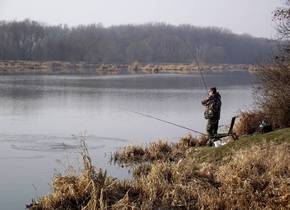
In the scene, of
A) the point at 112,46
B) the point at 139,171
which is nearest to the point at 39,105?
the point at 139,171

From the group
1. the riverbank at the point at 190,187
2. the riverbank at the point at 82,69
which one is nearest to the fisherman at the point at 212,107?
the riverbank at the point at 190,187

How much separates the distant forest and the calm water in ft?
140

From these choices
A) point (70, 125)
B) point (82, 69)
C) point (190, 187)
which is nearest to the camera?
point (190, 187)

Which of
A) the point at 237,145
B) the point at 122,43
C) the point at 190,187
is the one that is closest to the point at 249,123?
the point at 237,145

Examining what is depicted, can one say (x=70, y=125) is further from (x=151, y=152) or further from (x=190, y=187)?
(x=190, y=187)

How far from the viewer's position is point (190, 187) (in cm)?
831

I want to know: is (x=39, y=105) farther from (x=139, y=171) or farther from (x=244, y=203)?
(x=244, y=203)

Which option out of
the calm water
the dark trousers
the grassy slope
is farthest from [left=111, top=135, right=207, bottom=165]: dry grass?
the grassy slope

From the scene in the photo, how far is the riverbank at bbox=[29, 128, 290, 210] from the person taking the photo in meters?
7.74

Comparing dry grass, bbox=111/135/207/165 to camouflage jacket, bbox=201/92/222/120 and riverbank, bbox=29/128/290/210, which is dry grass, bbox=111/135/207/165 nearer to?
camouflage jacket, bbox=201/92/222/120

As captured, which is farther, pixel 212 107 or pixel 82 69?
pixel 82 69

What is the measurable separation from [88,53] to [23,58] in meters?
16.3

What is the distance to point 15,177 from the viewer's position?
11.1 metres

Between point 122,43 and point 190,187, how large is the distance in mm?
119419
